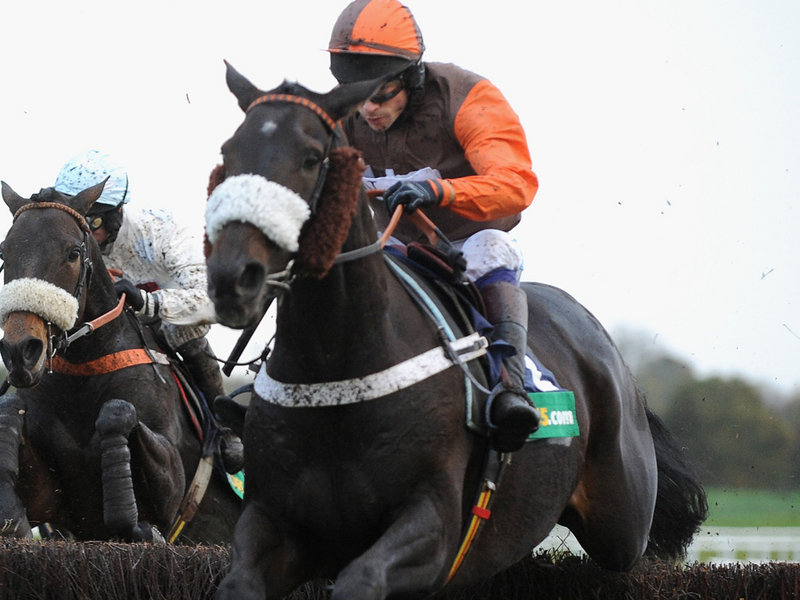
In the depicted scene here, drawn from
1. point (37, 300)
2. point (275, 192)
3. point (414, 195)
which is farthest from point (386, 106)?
point (37, 300)

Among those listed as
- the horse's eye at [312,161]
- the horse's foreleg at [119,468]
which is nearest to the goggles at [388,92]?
the horse's eye at [312,161]

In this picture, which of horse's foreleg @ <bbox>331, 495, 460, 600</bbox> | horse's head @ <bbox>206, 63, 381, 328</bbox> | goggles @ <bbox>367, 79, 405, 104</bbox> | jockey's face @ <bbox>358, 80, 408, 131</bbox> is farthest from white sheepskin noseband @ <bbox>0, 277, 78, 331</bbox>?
horse's foreleg @ <bbox>331, 495, 460, 600</bbox>

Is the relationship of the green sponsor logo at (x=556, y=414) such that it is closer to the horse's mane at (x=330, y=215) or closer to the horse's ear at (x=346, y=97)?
the horse's mane at (x=330, y=215)

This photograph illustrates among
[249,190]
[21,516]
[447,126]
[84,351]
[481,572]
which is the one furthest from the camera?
[84,351]

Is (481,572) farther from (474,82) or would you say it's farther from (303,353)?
(474,82)

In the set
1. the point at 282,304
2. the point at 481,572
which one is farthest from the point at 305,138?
the point at 481,572

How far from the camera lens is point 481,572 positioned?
4965 millimetres

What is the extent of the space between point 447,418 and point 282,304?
69 cm

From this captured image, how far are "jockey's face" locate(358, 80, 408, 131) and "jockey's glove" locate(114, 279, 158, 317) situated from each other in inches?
86.8

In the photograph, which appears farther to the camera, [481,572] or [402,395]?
[481,572]

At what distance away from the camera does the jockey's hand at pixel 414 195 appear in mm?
4660

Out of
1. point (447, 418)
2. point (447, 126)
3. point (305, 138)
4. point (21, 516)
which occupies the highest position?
point (305, 138)

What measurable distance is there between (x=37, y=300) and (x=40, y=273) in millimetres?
172

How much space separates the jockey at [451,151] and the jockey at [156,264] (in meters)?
1.91
